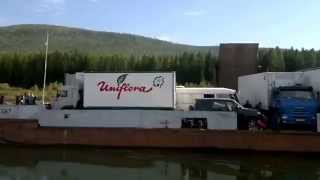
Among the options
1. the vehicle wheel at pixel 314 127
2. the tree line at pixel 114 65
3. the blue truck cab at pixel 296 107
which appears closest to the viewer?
the blue truck cab at pixel 296 107

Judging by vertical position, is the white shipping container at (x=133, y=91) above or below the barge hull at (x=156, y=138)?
above

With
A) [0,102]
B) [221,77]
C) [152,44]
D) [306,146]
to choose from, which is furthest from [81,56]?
[306,146]

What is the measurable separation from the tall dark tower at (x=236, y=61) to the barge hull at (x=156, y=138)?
32.6 meters

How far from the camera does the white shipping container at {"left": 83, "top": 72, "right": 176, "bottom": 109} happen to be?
29656 millimetres

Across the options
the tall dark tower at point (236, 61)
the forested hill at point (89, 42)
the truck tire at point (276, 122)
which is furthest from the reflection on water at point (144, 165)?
the forested hill at point (89, 42)

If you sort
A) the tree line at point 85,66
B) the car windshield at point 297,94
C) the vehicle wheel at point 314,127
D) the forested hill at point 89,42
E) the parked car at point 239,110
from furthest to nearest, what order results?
the forested hill at point 89,42
the tree line at point 85,66
the parked car at point 239,110
the car windshield at point 297,94
the vehicle wheel at point 314,127

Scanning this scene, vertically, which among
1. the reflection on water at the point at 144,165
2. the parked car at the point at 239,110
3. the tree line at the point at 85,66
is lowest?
the reflection on water at the point at 144,165

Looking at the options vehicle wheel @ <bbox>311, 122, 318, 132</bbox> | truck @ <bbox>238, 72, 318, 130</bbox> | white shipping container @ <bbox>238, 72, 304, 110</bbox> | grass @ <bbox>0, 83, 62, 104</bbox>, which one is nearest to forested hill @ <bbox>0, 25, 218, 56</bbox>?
grass @ <bbox>0, 83, 62, 104</bbox>

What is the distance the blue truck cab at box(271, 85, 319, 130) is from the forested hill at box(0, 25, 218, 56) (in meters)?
144

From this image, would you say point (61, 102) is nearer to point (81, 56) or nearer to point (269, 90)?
point (269, 90)

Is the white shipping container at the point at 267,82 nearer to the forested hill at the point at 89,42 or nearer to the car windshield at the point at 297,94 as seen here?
the car windshield at the point at 297,94

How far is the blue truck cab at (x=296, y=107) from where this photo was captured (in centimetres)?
2736

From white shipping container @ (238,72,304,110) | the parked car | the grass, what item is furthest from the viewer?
the grass

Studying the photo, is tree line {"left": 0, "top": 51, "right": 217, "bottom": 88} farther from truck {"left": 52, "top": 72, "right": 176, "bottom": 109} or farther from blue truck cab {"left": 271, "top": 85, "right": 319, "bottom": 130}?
blue truck cab {"left": 271, "top": 85, "right": 319, "bottom": 130}
